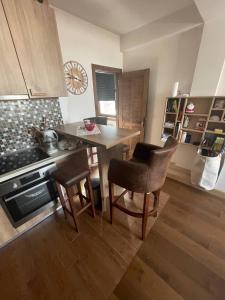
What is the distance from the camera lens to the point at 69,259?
1.31m

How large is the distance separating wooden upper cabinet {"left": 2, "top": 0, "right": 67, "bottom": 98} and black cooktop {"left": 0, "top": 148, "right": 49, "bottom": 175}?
679mm

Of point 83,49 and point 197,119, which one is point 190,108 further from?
point 83,49

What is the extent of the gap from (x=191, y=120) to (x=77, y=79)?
2222 mm

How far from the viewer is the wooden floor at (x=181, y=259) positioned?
1.08m

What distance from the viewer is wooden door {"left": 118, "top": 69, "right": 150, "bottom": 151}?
2713 mm

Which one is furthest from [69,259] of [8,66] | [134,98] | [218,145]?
[134,98]

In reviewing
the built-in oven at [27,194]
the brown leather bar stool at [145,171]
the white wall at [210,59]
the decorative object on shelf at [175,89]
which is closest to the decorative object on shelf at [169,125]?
the decorative object on shelf at [175,89]

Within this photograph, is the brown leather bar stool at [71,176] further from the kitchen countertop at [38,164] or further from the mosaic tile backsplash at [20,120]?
the mosaic tile backsplash at [20,120]

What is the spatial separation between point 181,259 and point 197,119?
2.11m

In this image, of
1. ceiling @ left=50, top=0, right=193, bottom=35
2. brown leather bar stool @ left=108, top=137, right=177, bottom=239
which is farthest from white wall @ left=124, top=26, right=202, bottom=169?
brown leather bar stool @ left=108, top=137, right=177, bottom=239

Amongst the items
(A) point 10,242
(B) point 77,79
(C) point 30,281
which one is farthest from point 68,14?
(C) point 30,281

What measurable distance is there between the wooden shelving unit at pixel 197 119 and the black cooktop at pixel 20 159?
2.21 metres

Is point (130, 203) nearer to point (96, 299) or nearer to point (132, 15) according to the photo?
point (96, 299)

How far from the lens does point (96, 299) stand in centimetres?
105
